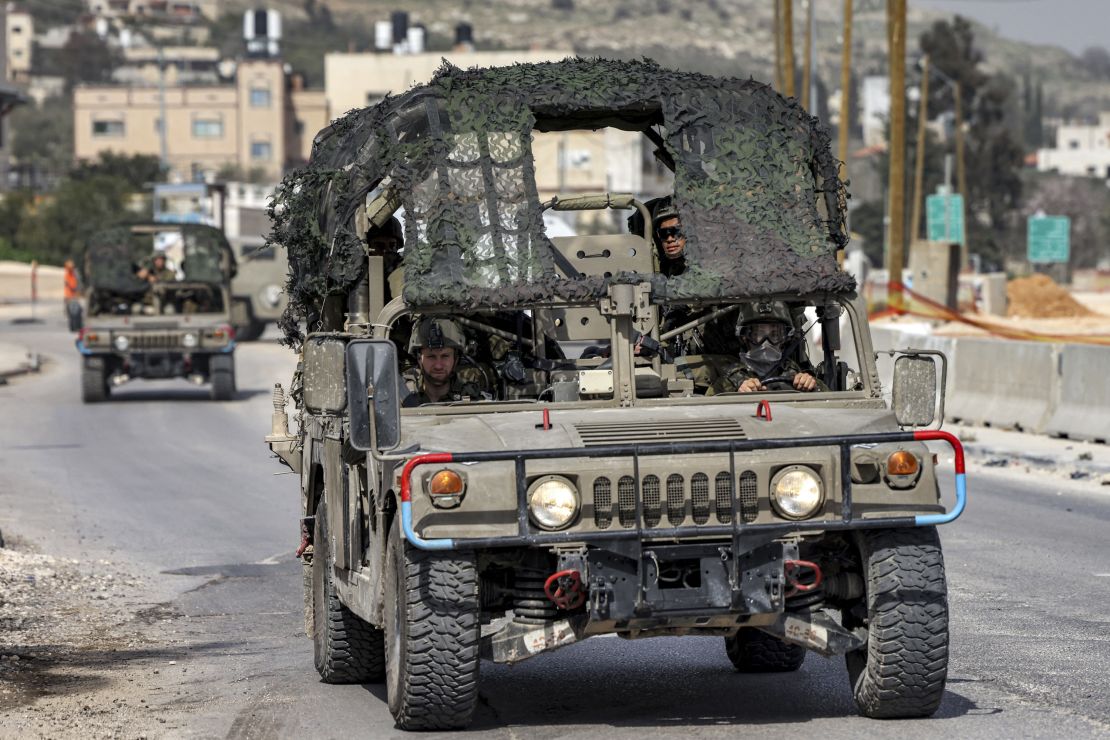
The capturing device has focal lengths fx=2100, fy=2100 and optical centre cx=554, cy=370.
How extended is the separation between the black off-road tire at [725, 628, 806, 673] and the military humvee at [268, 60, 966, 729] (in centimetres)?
2

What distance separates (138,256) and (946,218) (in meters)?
36.5

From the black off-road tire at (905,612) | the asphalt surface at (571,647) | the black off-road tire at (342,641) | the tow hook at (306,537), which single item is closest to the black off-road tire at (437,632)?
the asphalt surface at (571,647)

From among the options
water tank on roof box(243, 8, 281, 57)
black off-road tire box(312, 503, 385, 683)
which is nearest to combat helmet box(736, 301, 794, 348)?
black off-road tire box(312, 503, 385, 683)

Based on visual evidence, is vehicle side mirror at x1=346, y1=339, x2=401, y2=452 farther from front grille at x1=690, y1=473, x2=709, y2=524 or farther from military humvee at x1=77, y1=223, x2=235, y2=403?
military humvee at x1=77, y1=223, x2=235, y2=403

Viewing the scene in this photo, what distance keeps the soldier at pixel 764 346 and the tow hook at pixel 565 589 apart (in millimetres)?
1720

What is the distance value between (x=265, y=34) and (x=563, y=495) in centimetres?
17575

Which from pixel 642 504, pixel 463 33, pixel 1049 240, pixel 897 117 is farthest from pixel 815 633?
pixel 463 33

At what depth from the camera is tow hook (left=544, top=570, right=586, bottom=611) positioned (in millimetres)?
7609

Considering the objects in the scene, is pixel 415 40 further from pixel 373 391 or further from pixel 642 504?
pixel 642 504

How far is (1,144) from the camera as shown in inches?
4296

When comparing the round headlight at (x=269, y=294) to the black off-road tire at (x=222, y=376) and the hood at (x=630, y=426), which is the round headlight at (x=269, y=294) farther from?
the hood at (x=630, y=426)

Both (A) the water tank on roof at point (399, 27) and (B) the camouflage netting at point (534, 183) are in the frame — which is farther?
(A) the water tank on roof at point (399, 27)

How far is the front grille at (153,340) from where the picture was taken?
31922 millimetres

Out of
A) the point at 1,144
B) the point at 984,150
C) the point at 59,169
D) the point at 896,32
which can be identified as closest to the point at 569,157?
the point at 984,150
